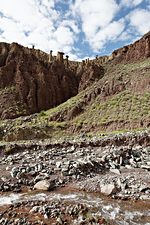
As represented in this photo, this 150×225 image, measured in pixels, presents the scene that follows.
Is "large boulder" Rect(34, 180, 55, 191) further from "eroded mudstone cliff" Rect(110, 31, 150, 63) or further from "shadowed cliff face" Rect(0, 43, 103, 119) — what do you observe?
"eroded mudstone cliff" Rect(110, 31, 150, 63)

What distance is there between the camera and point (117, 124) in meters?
32.0

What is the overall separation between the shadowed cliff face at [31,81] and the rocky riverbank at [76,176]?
71.4 feet

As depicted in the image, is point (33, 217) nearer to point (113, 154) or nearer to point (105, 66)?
point (113, 154)

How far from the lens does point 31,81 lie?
48750 mm

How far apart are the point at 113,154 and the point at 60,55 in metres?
42.3

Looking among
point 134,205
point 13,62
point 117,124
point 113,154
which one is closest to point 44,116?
point 117,124

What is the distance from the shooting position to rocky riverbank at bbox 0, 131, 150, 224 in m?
11.6

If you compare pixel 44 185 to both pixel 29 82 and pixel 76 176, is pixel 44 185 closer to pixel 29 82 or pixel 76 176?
pixel 76 176

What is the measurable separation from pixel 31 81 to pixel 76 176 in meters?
34.8

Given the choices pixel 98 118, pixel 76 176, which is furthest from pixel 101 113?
pixel 76 176

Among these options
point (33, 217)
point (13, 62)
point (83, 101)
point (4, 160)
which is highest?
point (13, 62)

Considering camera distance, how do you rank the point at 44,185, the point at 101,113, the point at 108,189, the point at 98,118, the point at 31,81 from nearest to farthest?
the point at 108,189 → the point at 44,185 → the point at 98,118 → the point at 101,113 → the point at 31,81

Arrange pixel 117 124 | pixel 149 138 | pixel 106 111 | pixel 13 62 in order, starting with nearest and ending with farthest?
pixel 149 138
pixel 117 124
pixel 106 111
pixel 13 62

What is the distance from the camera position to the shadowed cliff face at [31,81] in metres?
45.3
